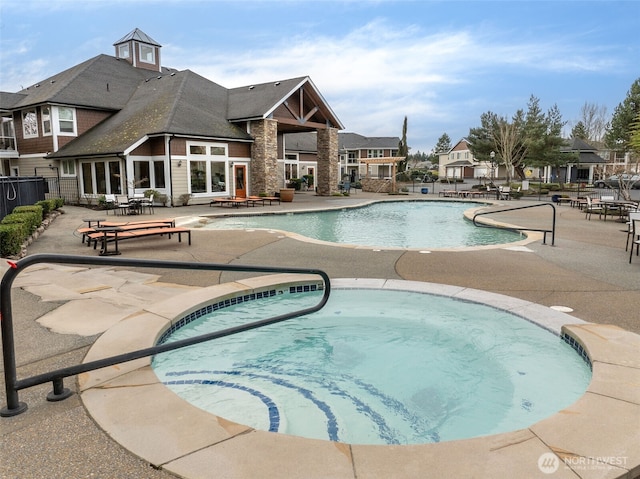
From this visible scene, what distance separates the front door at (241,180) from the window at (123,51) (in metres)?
14.6

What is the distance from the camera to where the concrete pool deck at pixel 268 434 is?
2236mm

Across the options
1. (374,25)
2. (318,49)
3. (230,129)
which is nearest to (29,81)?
(230,129)

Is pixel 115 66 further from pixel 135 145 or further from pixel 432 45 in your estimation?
pixel 432 45

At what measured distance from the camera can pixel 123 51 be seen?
30844 mm

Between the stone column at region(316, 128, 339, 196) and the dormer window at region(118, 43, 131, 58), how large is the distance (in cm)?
1515

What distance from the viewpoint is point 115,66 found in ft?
93.1

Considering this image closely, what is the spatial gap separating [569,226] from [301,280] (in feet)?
36.3

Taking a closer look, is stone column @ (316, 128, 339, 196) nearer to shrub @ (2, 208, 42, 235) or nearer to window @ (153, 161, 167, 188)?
window @ (153, 161, 167, 188)

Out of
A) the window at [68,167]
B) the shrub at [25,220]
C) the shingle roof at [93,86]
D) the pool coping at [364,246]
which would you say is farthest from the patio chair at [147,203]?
the shingle roof at [93,86]

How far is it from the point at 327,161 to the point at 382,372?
1020 inches

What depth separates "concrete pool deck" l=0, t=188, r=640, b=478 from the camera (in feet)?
7.34

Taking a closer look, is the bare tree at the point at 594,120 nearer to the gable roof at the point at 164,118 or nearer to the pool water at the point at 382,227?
the pool water at the point at 382,227

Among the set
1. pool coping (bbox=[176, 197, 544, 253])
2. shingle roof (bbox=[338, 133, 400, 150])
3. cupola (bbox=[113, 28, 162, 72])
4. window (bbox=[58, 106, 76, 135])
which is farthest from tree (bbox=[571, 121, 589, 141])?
window (bbox=[58, 106, 76, 135])

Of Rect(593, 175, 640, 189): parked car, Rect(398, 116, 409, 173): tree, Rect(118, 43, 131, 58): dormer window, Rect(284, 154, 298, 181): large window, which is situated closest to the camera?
Rect(593, 175, 640, 189): parked car
